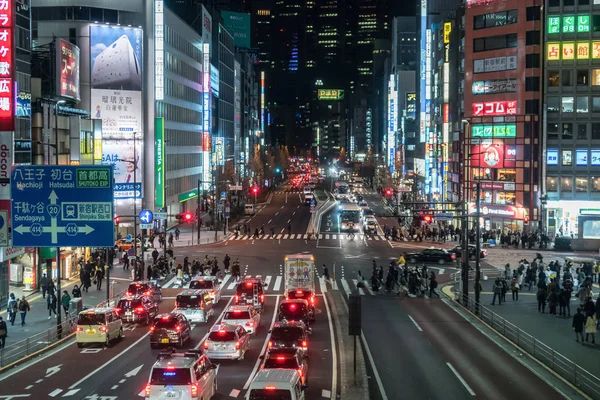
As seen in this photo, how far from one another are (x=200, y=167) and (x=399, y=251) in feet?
178

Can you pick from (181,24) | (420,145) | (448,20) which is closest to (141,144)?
(181,24)

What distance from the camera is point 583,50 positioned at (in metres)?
76.6

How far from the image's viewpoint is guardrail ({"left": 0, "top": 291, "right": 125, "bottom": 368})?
29281mm

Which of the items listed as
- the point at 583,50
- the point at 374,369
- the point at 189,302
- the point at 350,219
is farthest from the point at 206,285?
the point at 583,50

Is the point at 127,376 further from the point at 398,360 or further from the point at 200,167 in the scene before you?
the point at 200,167

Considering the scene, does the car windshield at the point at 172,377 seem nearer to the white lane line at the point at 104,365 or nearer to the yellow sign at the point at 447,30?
the white lane line at the point at 104,365

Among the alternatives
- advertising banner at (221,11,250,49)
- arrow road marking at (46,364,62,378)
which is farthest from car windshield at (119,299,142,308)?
advertising banner at (221,11,250,49)

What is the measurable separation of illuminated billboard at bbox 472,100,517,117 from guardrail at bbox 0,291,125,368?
56.1m

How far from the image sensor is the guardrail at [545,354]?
2495 centimetres

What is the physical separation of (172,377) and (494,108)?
6698cm

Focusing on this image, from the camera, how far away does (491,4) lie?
83.0 meters

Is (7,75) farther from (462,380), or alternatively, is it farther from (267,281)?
(462,380)

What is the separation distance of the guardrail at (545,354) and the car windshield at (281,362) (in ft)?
28.4

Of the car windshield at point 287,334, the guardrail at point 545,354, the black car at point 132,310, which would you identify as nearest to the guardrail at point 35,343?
the black car at point 132,310
